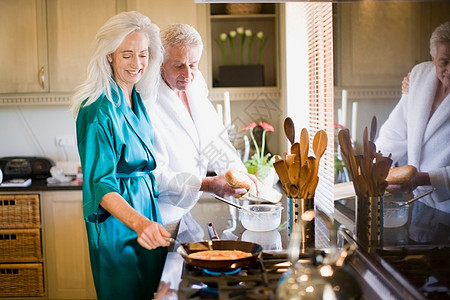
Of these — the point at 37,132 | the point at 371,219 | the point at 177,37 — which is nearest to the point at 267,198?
the point at 177,37

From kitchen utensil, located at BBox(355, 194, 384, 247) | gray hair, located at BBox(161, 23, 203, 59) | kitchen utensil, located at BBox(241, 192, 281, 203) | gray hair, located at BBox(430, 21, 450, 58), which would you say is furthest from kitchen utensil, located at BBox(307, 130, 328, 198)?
gray hair, located at BBox(161, 23, 203, 59)

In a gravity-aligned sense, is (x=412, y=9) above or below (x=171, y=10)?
below

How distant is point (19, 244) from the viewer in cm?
379

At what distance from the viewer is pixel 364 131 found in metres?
1.80

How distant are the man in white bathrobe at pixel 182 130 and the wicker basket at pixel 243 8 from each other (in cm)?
157

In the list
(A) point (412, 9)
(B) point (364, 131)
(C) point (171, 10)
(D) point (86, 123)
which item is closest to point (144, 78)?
(D) point (86, 123)

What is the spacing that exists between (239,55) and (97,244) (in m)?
2.52

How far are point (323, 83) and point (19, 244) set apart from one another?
2147 mm

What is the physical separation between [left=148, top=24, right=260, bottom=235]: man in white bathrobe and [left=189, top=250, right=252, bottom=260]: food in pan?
78 cm

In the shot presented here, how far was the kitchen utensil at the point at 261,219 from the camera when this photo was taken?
6.58ft

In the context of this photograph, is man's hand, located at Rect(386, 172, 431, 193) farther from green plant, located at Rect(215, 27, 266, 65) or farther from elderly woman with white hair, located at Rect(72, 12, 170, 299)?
green plant, located at Rect(215, 27, 266, 65)

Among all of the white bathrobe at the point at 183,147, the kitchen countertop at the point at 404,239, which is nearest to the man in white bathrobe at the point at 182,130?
the white bathrobe at the point at 183,147

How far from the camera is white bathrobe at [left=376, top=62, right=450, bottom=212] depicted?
4.73 ft

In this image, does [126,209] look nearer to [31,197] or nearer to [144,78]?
[144,78]
